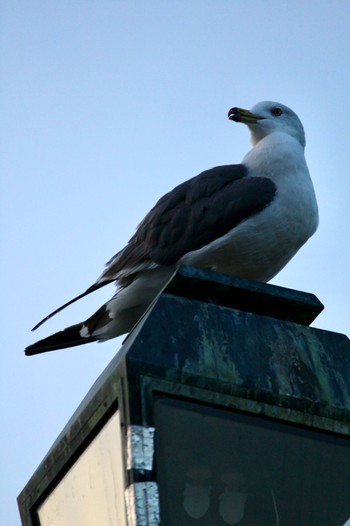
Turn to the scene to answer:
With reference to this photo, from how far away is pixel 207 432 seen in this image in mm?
1890

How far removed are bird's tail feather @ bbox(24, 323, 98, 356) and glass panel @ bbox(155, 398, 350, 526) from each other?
11.8ft

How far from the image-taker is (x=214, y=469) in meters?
1.88

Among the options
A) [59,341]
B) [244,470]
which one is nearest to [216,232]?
[59,341]

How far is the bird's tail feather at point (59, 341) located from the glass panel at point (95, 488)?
11.0 ft

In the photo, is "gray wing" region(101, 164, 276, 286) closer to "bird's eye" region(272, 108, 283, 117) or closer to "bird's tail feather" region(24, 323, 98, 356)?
"bird's tail feather" region(24, 323, 98, 356)

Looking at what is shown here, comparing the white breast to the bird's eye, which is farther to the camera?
the bird's eye

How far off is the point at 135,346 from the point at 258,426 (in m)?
0.27

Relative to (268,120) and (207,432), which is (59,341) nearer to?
(268,120)

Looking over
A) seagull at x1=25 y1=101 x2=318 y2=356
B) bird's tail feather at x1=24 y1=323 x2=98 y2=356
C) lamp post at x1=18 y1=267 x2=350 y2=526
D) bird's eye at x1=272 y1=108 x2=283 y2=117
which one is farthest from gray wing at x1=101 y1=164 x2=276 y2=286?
lamp post at x1=18 y1=267 x2=350 y2=526

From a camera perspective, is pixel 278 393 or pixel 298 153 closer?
pixel 278 393

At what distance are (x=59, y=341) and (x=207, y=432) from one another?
3.73 meters

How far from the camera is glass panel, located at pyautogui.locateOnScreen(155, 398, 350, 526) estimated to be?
1847 millimetres

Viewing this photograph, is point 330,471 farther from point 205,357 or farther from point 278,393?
point 205,357

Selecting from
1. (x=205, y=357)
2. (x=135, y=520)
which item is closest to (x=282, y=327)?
(x=205, y=357)
